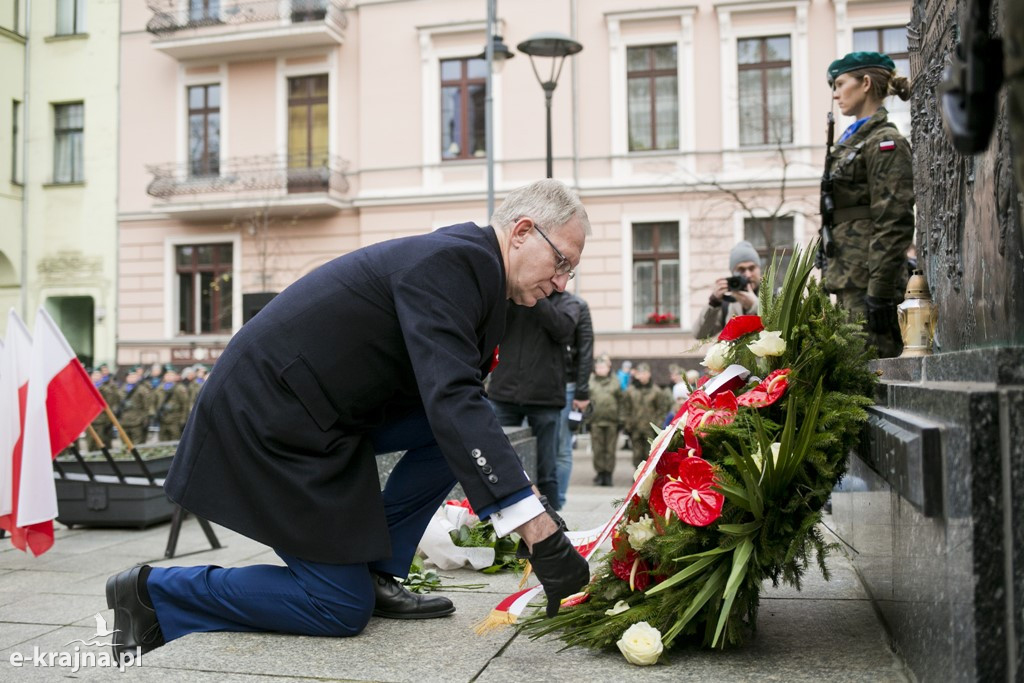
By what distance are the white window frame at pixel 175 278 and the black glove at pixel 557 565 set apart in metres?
21.1

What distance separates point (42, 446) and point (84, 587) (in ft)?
2.58

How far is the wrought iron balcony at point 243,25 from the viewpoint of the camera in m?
22.2

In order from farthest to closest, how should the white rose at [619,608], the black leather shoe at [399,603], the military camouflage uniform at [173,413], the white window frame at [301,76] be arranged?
the white window frame at [301,76] → the military camouflage uniform at [173,413] → the black leather shoe at [399,603] → the white rose at [619,608]

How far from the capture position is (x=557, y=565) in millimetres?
2637

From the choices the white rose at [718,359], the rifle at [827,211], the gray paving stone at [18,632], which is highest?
the rifle at [827,211]

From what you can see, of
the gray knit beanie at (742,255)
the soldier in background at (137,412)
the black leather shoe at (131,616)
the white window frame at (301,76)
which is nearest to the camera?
the black leather shoe at (131,616)

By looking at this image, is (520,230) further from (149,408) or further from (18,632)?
(149,408)

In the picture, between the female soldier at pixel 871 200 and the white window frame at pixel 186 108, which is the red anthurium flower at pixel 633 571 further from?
the white window frame at pixel 186 108

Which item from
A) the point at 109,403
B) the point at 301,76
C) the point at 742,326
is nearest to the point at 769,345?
the point at 742,326

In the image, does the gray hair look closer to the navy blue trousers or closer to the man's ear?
the man's ear

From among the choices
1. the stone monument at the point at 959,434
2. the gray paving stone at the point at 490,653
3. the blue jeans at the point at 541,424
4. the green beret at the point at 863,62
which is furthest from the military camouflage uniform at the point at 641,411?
the stone monument at the point at 959,434

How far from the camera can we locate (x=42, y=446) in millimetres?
5305

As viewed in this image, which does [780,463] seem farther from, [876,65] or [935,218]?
[876,65]

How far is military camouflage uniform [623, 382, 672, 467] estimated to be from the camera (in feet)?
42.2
